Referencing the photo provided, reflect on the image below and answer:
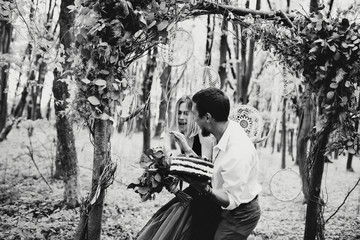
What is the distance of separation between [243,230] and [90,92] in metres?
1.94

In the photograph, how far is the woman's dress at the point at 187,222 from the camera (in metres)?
3.03

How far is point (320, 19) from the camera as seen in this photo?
13.9 ft

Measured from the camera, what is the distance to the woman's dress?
9.95ft

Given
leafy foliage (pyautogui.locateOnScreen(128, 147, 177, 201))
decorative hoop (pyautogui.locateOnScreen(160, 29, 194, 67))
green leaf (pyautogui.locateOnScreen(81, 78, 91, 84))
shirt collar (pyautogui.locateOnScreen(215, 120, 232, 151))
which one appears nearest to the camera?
shirt collar (pyautogui.locateOnScreen(215, 120, 232, 151))

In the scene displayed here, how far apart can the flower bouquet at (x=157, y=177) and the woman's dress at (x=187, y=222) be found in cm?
16

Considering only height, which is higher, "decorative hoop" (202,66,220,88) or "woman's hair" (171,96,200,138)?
"decorative hoop" (202,66,220,88)

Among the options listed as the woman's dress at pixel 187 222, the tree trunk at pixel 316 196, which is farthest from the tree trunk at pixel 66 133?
the tree trunk at pixel 316 196

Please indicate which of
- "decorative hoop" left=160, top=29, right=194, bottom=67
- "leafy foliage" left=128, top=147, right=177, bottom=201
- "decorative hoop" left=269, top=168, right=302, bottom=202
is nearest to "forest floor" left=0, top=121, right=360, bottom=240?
"decorative hoop" left=269, top=168, right=302, bottom=202

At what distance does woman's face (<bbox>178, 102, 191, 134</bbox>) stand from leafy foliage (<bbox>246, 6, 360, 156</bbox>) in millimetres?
1429

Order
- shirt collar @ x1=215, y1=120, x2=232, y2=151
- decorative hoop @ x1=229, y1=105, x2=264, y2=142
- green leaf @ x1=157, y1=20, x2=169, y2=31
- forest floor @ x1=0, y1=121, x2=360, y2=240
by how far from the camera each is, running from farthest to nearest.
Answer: decorative hoop @ x1=229, y1=105, x2=264, y2=142 → forest floor @ x1=0, y1=121, x2=360, y2=240 → green leaf @ x1=157, y1=20, x2=169, y2=31 → shirt collar @ x1=215, y1=120, x2=232, y2=151

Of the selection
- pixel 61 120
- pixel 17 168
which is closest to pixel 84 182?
pixel 17 168

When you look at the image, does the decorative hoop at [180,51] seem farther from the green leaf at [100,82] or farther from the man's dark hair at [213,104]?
the man's dark hair at [213,104]

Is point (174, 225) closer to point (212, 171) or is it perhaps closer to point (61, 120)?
point (212, 171)

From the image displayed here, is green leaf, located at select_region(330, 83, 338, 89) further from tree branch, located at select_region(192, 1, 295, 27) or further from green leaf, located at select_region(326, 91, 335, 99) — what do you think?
tree branch, located at select_region(192, 1, 295, 27)
